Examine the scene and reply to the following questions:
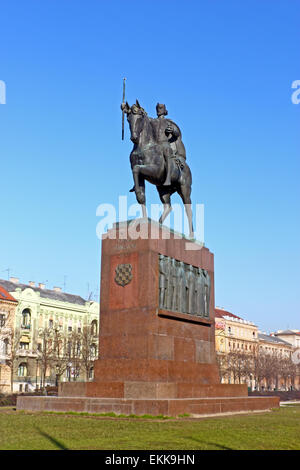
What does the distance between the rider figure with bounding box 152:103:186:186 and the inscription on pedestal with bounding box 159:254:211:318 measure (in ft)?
10.4

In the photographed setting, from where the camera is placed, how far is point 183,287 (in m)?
17.6

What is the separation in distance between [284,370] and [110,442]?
82.4m

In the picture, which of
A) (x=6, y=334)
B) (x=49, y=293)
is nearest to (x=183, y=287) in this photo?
(x=6, y=334)

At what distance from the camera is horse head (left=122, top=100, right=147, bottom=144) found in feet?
58.9

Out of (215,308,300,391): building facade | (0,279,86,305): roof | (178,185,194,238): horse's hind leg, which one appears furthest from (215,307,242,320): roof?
(178,185,194,238): horse's hind leg

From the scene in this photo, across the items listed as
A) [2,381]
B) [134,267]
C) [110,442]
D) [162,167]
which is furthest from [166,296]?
[2,381]

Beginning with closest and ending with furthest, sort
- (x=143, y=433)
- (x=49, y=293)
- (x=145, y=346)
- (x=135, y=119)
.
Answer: (x=143, y=433), (x=145, y=346), (x=135, y=119), (x=49, y=293)

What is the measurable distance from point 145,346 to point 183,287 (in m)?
2.85

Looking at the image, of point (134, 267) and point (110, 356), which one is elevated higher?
point (134, 267)

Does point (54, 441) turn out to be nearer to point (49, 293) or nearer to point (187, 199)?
point (187, 199)

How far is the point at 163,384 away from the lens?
14.2 meters

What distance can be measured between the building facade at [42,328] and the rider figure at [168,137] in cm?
4021

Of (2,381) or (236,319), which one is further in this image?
(236,319)
